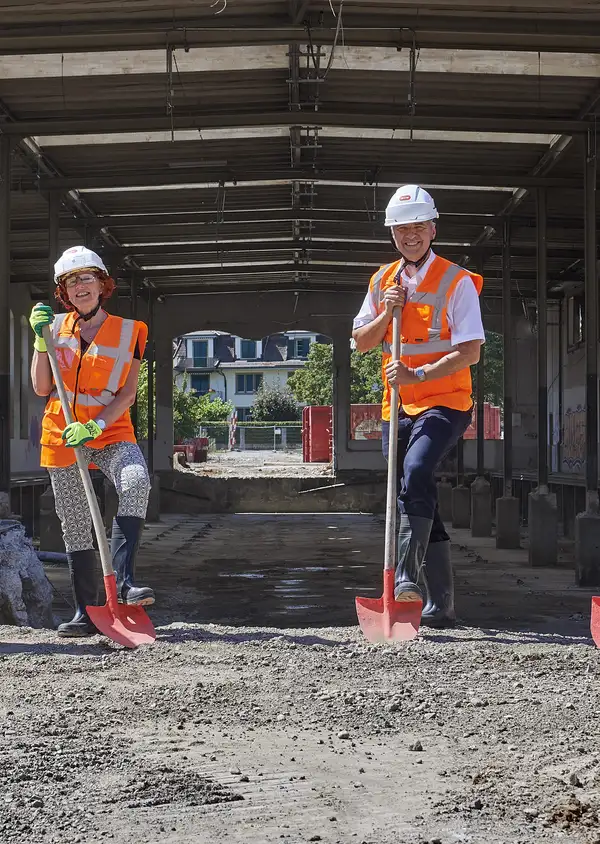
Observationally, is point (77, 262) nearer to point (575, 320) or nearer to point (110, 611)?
point (110, 611)

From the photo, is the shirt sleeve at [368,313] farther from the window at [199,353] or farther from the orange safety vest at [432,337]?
the window at [199,353]

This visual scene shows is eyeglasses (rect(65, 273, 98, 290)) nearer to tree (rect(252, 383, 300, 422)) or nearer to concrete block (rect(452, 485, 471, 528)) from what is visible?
concrete block (rect(452, 485, 471, 528))

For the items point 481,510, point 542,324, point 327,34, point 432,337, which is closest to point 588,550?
point 542,324

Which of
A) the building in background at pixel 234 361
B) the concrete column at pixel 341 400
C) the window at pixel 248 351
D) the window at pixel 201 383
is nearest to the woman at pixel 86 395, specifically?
the concrete column at pixel 341 400

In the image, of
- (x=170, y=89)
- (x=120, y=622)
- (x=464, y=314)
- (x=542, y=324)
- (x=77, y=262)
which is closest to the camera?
(x=120, y=622)

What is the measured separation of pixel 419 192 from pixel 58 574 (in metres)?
7.89

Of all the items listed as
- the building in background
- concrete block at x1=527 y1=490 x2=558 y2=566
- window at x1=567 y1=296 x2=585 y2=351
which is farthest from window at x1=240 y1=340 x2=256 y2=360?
concrete block at x1=527 y1=490 x2=558 y2=566

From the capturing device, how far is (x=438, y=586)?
6.50m

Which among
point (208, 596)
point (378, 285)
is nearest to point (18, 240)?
point (208, 596)

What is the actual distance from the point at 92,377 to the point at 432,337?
1.87 metres

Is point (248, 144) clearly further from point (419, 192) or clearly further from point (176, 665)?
point (176, 665)

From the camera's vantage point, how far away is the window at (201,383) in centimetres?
10269

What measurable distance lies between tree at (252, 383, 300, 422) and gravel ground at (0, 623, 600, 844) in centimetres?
8568

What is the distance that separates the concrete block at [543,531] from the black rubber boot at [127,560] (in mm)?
9368
